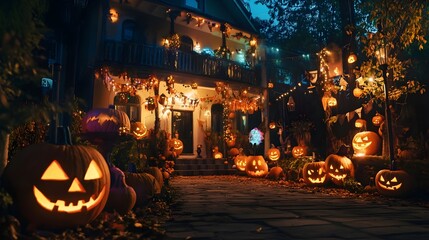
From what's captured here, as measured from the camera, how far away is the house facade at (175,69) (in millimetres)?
13938

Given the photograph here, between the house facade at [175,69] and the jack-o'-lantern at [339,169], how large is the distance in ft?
22.4

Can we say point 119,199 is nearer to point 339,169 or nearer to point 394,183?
point 394,183

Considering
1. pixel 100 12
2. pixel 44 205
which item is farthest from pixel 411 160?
pixel 100 12

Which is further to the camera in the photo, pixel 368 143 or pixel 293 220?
pixel 368 143

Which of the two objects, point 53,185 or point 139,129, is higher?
point 139,129

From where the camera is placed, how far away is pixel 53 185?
354 cm

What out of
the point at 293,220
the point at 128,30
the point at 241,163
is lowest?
the point at 293,220

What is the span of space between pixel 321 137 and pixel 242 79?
4.55 metres

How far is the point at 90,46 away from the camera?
15750 mm

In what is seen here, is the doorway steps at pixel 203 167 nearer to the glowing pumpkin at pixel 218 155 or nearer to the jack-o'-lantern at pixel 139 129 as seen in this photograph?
the glowing pumpkin at pixel 218 155

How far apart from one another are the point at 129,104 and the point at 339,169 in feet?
31.6

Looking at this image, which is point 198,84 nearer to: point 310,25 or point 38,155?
point 310,25

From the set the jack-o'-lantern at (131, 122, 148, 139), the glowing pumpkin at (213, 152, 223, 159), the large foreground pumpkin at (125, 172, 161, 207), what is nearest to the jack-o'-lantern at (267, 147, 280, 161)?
the glowing pumpkin at (213, 152, 223, 159)

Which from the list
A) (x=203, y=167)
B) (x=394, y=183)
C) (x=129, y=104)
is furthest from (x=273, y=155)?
(x=394, y=183)
